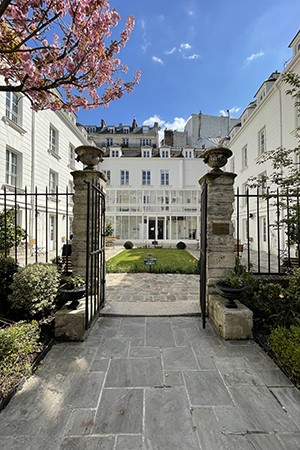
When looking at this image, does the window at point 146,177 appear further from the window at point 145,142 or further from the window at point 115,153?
the window at point 145,142

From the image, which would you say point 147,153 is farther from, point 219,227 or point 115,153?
point 219,227

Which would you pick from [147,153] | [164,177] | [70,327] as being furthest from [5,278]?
[147,153]

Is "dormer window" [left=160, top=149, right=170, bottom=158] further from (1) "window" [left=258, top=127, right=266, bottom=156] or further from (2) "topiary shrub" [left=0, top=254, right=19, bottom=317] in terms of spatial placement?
(2) "topiary shrub" [left=0, top=254, right=19, bottom=317]

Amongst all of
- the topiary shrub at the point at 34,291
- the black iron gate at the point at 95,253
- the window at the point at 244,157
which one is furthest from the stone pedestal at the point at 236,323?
the window at the point at 244,157

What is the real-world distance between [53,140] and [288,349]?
15.9 meters

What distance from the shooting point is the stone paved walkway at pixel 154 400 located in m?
1.61

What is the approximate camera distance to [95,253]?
354 centimetres

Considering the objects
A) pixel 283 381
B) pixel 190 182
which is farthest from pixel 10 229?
pixel 190 182

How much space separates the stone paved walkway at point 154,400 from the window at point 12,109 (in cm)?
1096

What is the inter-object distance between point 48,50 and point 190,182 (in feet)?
72.7

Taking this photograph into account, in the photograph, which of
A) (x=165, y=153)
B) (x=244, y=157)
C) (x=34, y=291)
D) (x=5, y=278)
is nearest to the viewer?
(x=34, y=291)

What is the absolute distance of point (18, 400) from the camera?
1981mm

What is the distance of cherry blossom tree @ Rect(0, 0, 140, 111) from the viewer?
8.12 feet

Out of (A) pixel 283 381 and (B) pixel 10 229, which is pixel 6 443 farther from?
(B) pixel 10 229
